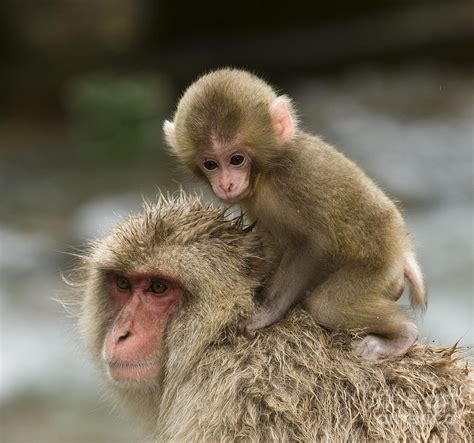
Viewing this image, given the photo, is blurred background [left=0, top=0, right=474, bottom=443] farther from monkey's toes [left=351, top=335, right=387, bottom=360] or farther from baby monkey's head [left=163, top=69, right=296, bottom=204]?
monkey's toes [left=351, top=335, right=387, bottom=360]

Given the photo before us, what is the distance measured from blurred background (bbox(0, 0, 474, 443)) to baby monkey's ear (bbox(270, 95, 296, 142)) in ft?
25.1

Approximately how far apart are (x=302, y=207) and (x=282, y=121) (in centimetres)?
56

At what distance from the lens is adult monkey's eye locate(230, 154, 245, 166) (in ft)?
17.3

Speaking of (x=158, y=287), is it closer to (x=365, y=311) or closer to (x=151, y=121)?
(x=365, y=311)

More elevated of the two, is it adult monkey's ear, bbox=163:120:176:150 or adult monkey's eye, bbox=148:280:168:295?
adult monkey's ear, bbox=163:120:176:150

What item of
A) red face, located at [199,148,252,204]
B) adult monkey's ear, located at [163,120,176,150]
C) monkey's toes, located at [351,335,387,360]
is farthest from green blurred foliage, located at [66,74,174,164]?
monkey's toes, located at [351,335,387,360]

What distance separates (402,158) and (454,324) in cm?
547

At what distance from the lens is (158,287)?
16.6 ft

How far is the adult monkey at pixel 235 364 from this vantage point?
483cm

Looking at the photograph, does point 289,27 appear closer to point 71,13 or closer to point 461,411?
point 71,13

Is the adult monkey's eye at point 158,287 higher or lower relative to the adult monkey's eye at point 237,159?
lower

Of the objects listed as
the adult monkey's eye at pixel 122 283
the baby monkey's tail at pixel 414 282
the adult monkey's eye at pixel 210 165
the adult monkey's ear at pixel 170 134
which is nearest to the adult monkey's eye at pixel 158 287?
the adult monkey's eye at pixel 122 283

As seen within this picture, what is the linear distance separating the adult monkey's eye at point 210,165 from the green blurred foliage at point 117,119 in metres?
15.3

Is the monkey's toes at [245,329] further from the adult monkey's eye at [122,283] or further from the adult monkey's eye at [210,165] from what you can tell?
the adult monkey's eye at [210,165]
